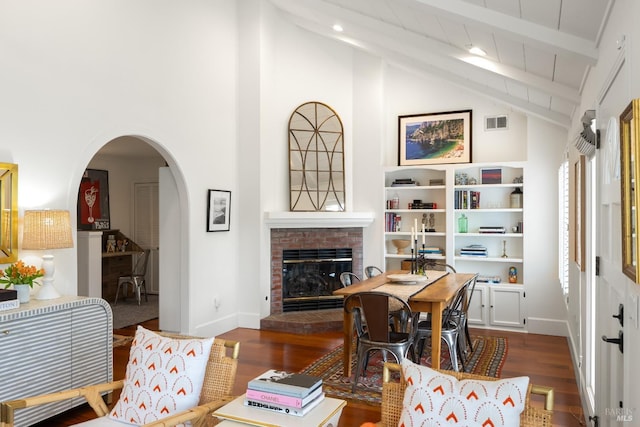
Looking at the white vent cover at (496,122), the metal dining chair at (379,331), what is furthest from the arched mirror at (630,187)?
the white vent cover at (496,122)

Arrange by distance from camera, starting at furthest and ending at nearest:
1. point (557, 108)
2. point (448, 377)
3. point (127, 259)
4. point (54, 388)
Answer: point (127, 259) < point (557, 108) < point (54, 388) < point (448, 377)

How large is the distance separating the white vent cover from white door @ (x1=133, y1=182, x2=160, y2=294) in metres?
5.83

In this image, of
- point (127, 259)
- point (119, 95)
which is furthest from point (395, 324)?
point (127, 259)

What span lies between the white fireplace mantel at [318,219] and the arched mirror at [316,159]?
27cm

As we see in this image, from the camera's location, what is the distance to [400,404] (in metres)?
2.03

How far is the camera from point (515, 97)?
5184 millimetres

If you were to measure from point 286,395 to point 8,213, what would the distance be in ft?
8.59

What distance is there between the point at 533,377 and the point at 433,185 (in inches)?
115

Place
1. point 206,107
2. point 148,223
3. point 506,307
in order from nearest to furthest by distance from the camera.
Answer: point 206,107 → point 506,307 → point 148,223

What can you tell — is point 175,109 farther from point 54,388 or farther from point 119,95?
point 54,388

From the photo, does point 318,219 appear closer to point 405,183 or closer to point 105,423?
point 405,183

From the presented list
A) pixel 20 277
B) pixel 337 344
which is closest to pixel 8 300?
pixel 20 277

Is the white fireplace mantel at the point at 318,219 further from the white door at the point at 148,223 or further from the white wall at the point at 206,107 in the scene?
the white door at the point at 148,223

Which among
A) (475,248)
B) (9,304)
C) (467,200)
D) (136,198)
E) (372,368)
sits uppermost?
(136,198)
